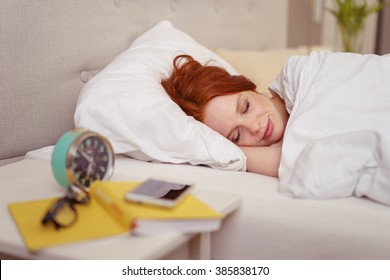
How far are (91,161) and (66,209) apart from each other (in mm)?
133

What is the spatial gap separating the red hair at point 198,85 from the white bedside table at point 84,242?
1.27ft

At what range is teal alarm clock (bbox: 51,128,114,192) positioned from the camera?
33.1 inches

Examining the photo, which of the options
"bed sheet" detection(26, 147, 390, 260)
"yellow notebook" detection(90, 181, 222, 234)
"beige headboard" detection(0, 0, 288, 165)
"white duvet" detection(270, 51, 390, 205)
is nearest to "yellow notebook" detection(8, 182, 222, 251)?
"yellow notebook" detection(90, 181, 222, 234)

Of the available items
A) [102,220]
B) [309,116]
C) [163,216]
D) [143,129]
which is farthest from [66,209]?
[309,116]

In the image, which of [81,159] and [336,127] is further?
[336,127]

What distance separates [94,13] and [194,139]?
59 centimetres

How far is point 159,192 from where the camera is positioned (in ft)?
2.61

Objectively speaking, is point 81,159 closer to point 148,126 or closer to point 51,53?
point 148,126

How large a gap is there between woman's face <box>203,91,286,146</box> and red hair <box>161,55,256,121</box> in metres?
0.02

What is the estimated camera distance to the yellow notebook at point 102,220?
0.69 metres

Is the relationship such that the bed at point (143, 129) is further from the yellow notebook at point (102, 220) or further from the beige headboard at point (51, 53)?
the yellow notebook at point (102, 220)

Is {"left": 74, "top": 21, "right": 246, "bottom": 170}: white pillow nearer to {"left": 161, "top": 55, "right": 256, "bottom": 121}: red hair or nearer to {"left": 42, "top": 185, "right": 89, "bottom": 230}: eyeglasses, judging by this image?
{"left": 161, "top": 55, "right": 256, "bottom": 121}: red hair

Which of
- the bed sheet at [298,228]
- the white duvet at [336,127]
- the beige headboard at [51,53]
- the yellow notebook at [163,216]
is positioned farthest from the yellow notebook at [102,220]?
the beige headboard at [51,53]
